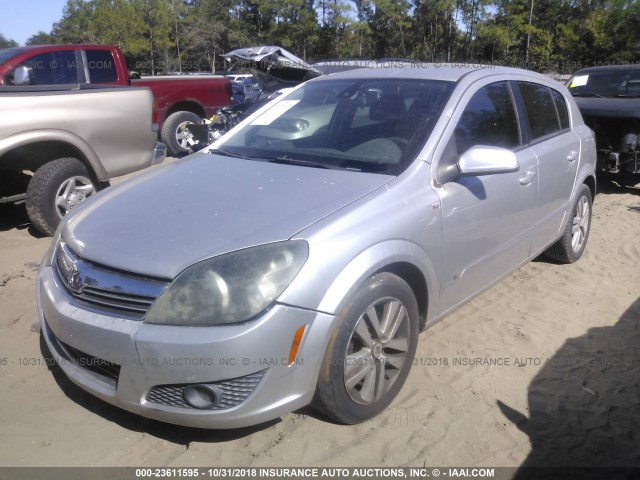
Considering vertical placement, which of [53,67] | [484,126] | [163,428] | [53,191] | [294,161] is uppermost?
[53,67]

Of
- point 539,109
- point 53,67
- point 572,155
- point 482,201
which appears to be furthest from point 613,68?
point 53,67

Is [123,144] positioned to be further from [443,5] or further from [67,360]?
[443,5]

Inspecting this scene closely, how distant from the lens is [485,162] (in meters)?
3.04

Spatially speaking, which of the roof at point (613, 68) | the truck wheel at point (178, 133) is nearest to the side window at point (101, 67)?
the truck wheel at point (178, 133)

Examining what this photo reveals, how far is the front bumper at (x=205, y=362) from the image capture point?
2.24 metres

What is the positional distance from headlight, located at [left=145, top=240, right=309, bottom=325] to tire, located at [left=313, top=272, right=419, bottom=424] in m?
0.36

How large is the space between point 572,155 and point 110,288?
3.58m

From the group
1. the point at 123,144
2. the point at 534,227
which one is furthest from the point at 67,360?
the point at 123,144

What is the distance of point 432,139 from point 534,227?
1.33 meters

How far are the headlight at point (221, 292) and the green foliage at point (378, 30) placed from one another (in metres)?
27.6

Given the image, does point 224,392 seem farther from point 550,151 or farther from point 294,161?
Answer: point 550,151

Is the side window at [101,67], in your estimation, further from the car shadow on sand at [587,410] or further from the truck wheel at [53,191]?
the car shadow on sand at [587,410]

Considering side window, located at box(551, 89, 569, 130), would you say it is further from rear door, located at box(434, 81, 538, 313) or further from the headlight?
the headlight

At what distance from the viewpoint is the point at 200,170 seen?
334 centimetres
